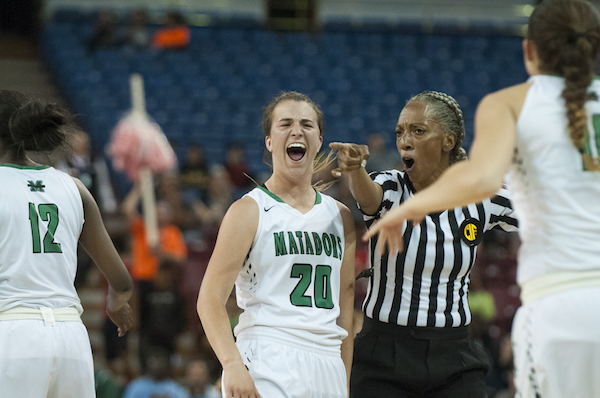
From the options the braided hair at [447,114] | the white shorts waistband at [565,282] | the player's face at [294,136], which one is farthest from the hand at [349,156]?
the white shorts waistband at [565,282]

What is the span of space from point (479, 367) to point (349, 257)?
0.80 meters

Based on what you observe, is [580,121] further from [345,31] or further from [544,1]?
[345,31]

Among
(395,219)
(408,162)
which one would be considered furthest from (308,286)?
(395,219)

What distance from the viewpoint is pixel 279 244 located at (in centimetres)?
314

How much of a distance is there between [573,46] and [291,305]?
1.54 m

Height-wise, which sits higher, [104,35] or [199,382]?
[104,35]

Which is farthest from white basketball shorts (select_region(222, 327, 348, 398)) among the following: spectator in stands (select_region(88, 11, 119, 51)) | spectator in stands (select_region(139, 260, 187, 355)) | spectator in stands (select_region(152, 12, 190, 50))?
spectator in stands (select_region(152, 12, 190, 50))

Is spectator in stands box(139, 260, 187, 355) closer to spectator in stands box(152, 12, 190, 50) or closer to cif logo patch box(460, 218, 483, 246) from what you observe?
cif logo patch box(460, 218, 483, 246)

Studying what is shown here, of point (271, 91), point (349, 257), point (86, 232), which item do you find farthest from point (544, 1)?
point (271, 91)

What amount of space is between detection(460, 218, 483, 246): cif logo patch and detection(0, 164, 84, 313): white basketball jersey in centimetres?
181

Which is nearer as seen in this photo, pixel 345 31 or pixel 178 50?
pixel 178 50

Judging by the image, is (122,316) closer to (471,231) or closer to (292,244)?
(292,244)

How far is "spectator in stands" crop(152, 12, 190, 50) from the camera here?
1503 cm

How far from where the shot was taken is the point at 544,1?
2428mm
